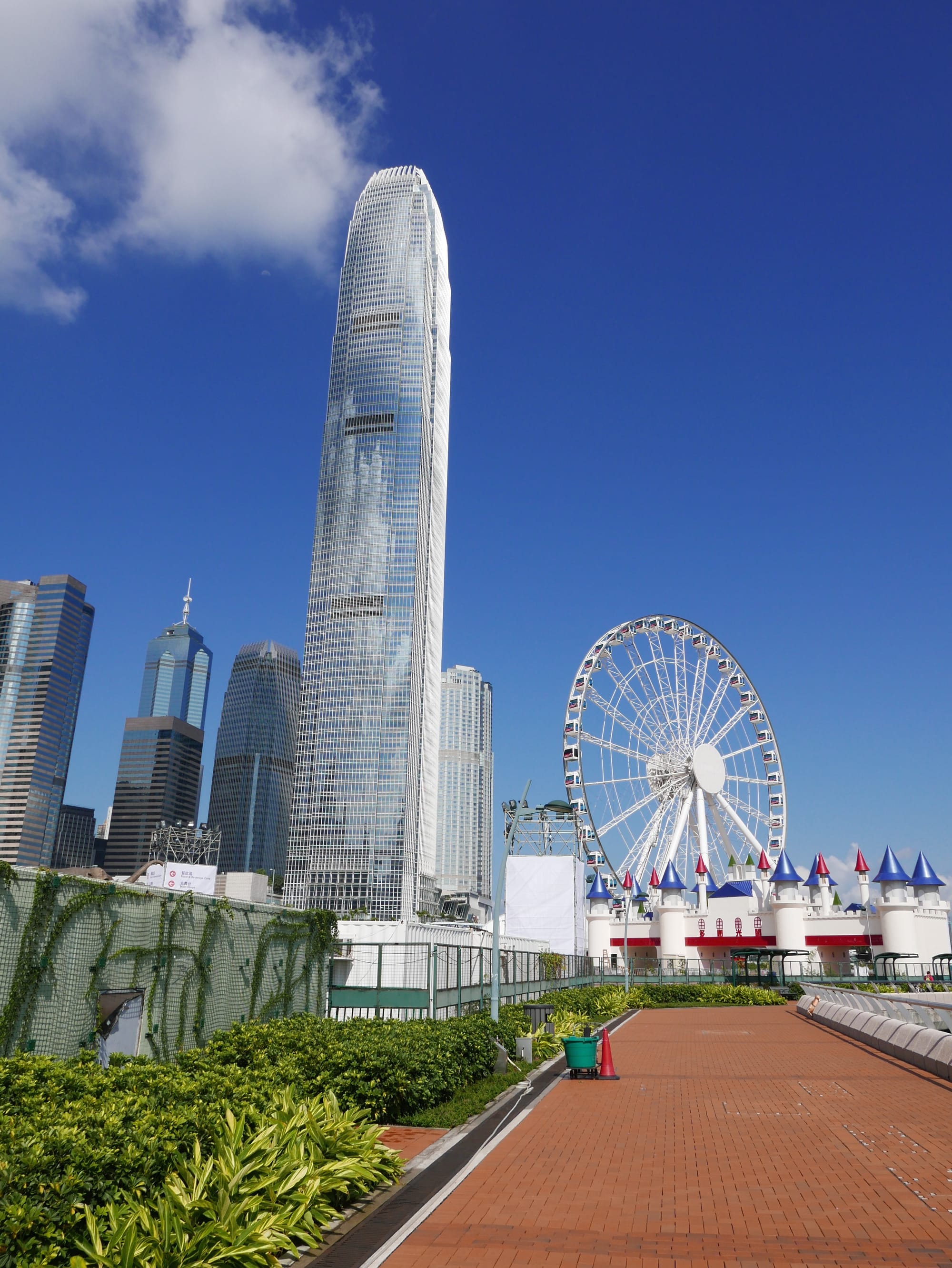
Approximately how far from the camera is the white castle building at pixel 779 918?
63500 mm

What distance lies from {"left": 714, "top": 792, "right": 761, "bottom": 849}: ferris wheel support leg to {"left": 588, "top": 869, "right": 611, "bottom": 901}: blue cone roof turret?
10646 millimetres

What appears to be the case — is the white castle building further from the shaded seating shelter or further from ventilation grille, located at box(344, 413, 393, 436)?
ventilation grille, located at box(344, 413, 393, 436)

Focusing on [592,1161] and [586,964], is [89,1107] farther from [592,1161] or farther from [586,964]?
[586,964]

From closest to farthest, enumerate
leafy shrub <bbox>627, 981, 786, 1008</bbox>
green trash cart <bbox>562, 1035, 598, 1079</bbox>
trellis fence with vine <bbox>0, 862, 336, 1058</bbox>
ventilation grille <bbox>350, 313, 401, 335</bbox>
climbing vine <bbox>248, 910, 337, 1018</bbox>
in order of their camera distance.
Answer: trellis fence with vine <bbox>0, 862, 336, 1058</bbox> → climbing vine <bbox>248, 910, 337, 1018</bbox> → green trash cart <bbox>562, 1035, 598, 1079</bbox> → leafy shrub <bbox>627, 981, 786, 1008</bbox> → ventilation grille <bbox>350, 313, 401, 335</bbox>

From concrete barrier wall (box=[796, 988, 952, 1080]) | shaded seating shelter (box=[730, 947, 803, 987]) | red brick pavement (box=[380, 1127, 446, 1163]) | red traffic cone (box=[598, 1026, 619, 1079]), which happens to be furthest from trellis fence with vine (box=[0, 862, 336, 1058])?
shaded seating shelter (box=[730, 947, 803, 987])

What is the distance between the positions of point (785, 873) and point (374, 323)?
13993 centimetres

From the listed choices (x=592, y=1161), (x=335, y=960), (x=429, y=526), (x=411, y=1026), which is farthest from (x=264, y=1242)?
(x=429, y=526)

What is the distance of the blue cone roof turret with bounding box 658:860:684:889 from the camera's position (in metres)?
69.1

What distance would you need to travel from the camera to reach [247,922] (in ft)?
55.4

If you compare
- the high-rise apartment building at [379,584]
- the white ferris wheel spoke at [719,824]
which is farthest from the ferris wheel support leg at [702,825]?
the high-rise apartment building at [379,584]

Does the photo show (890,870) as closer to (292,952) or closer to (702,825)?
(702,825)

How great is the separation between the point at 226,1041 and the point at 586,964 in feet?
135

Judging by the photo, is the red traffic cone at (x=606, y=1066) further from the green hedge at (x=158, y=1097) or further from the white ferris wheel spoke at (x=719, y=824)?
the white ferris wheel spoke at (x=719, y=824)

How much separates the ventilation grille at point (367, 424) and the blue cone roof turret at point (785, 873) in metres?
124
